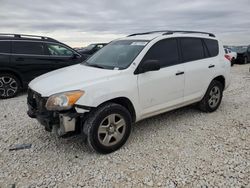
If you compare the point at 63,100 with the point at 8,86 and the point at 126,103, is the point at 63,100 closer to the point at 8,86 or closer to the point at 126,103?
the point at 126,103

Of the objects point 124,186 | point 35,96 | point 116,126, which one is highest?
point 35,96

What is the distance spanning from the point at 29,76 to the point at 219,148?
5.66m

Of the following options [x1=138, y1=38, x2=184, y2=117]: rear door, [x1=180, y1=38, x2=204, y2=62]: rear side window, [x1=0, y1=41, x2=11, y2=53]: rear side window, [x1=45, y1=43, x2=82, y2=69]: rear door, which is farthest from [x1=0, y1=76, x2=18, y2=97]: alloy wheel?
[x1=180, y1=38, x2=204, y2=62]: rear side window

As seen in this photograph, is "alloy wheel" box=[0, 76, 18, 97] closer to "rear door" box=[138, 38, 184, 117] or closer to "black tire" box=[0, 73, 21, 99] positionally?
"black tire" box=[0, 73, 21, 99]

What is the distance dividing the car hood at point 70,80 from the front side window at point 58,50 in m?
3.87

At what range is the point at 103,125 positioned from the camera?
3.24 metres

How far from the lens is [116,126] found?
3.34 metres

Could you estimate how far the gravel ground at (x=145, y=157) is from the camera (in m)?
2.73

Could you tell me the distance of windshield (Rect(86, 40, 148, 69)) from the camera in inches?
145

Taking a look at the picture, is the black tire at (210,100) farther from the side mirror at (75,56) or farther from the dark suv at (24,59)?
the dark suv at (24,59)

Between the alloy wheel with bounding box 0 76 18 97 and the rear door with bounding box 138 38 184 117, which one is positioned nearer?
the rear door with bounding box 138 38 184 117

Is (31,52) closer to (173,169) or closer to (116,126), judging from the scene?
(116,126)

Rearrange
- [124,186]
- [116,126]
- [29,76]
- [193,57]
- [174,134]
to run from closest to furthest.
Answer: [124,186], [116,126], [174,134], [193,57], [29,76]

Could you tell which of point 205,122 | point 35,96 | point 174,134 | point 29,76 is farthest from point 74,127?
point 29,76
